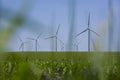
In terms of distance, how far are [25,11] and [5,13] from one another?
0.04 meters

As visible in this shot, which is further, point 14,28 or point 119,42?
point 119,42

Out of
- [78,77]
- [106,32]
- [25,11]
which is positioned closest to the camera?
[25,11]

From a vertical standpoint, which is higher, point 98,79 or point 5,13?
point 5,13

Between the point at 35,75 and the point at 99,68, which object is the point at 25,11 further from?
the point at 99,68

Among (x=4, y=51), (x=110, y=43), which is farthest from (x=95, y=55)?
(x=4, y=51)

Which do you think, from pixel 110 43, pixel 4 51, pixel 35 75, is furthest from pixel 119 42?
pixel 4 51

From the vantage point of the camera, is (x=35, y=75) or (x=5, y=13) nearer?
(x=5, y=13)

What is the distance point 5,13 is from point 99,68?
1.03 ft

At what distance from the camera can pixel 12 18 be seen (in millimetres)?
407

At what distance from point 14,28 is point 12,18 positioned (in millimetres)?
17

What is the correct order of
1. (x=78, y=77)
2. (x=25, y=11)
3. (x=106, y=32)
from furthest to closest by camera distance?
(x=78, y=77), (x=106, y=32), (x=25, y=11)

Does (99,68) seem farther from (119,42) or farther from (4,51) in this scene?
(4,51)

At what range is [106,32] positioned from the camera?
550mm

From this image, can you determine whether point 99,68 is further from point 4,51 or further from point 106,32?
point 4,51
